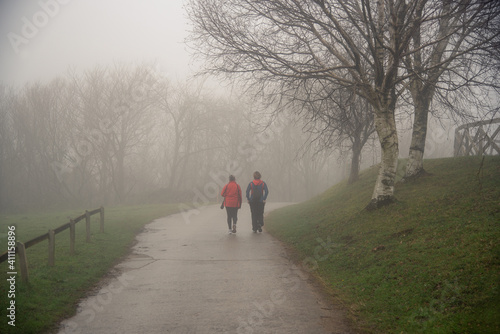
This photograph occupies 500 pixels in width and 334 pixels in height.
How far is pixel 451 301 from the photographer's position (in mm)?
5336

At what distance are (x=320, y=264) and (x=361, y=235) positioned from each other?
1643 mm

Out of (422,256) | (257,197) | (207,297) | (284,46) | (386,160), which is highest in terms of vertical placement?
(284,46)

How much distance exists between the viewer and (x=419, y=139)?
47.0 ft

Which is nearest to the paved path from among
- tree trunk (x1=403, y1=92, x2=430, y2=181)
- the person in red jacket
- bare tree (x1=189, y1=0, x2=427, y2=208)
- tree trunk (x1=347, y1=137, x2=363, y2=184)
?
the person in red jacket

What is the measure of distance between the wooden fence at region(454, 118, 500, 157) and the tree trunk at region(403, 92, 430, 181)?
2.01 meters

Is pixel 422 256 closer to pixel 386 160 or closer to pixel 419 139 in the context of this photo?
pixel 386 160

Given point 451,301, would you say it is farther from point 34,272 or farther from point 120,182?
point 120,182

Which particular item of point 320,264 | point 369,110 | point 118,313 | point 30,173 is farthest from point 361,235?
point 30,173

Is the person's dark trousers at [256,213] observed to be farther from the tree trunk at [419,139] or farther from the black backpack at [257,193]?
the tree trunk at [419,139]

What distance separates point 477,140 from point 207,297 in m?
14.4

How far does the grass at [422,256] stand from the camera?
522cm

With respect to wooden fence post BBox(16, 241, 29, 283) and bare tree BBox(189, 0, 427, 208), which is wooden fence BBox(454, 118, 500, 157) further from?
wooden fence post BBox(16, 241, 29, 283)

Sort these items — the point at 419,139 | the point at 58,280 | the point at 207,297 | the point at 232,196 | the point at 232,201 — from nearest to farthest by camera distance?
the point at 207,297 < the point at 58,280 < the point at 419,139 < the point at 232,201 < the point at 232,196

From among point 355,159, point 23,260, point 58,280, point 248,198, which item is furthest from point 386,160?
point 23,260
